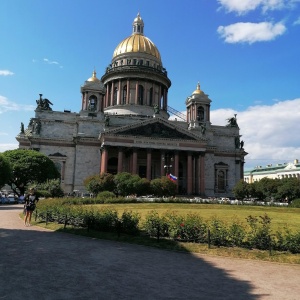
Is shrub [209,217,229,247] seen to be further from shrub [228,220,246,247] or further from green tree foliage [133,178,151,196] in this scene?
green tree foliage [133,178,151,196]

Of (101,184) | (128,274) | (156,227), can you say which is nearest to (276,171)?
(101,184)

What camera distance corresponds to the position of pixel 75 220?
2064 cm

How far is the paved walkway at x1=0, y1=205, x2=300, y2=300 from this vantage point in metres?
8.43

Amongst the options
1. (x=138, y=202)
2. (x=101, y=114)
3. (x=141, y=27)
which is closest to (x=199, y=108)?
(x=101, y=114)

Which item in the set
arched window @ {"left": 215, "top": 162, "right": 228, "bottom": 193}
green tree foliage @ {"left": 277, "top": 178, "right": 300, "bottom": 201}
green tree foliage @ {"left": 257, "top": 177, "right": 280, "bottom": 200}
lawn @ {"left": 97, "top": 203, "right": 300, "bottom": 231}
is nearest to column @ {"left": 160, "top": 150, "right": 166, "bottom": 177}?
arched window @ {"left": 215, "top": 162, "right": 228, "bottom": 193}

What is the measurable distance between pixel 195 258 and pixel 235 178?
64.1 m

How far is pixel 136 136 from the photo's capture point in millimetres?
63125

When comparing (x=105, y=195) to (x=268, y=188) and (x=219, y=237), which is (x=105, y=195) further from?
(x=268, y=188)

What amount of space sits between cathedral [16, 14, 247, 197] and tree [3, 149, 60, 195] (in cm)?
1012

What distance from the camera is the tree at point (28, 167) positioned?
2120 inches

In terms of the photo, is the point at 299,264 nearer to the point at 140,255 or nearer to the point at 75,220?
the point at 140,255

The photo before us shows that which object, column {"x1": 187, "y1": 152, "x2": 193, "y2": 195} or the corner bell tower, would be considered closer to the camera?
column {"x1": 187, "y1": 152, "x2": 193, "y2": 195}

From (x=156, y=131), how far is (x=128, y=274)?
55.2m

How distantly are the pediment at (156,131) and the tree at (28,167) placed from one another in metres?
14.5
